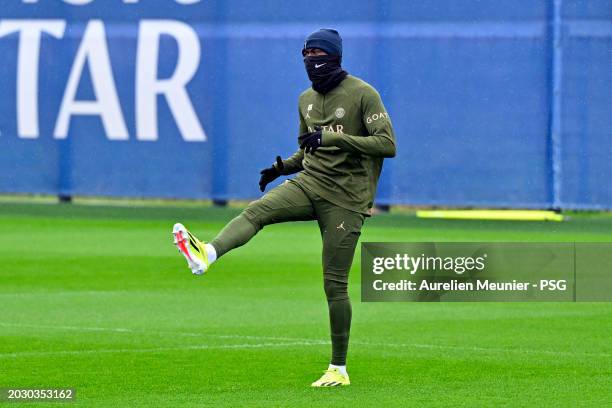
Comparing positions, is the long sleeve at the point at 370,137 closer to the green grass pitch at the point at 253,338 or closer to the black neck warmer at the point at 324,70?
the black neck warmer at the point at 324,70

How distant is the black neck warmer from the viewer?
1050 centimetres

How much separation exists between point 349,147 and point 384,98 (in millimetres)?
17384

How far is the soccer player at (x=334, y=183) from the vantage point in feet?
34.3

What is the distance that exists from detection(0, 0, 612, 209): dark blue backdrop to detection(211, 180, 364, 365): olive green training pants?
53.8 ft

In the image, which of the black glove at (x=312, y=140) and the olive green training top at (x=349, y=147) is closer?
the black glove at (x=312, y=140)

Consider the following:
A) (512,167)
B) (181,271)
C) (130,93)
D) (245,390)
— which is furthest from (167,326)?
(130,93)

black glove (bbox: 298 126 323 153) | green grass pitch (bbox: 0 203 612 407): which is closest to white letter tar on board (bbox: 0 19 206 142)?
green grass pitch (bbox: 0 203 612 407)

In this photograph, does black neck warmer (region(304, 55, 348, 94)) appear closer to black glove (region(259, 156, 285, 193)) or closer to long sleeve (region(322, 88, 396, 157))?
long sleeve (region(322, 88, 396, 157))

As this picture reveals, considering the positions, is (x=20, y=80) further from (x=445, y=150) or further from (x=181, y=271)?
(x=181, y=271)

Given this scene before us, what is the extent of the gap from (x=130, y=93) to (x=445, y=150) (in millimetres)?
6036

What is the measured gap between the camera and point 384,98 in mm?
27562

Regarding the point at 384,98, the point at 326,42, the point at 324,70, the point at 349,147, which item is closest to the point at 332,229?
the point at 349,147

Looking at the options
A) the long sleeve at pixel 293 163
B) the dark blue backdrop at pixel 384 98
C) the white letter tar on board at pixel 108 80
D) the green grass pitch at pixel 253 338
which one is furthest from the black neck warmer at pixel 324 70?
the white letter tar on board at pixel 108 80

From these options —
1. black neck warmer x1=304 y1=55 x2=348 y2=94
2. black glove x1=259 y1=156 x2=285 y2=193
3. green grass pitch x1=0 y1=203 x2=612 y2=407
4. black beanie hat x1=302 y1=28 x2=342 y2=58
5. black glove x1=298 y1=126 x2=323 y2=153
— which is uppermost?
black beanie hat x1=302 y1=28 x2=342 y2=58
